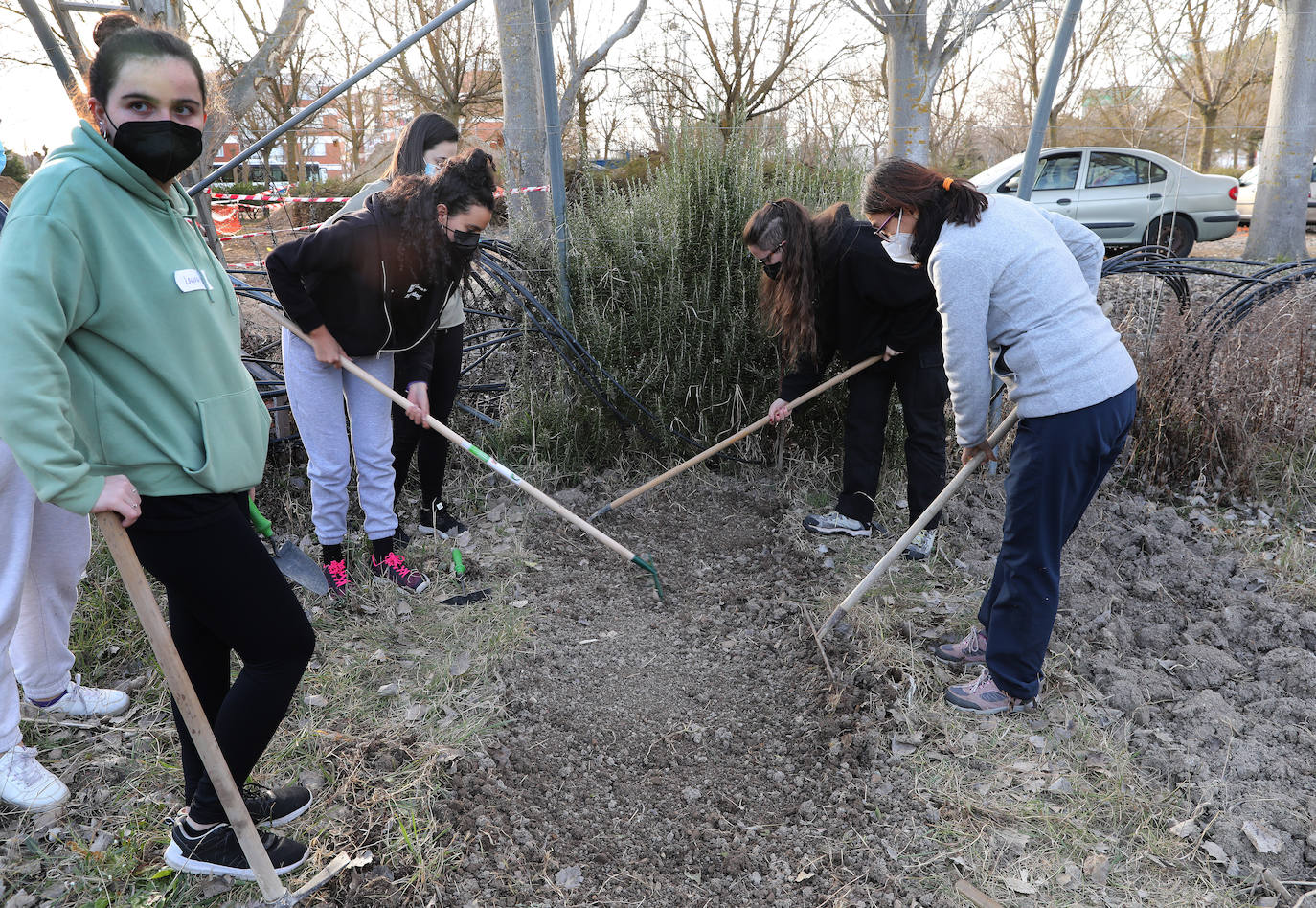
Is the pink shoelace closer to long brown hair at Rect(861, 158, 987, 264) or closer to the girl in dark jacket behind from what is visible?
the girl in dark jacket behind

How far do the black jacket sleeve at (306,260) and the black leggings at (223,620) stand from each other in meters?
1.17

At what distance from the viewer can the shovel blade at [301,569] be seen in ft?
10.7

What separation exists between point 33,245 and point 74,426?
1.10 feet

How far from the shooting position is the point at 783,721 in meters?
2.71

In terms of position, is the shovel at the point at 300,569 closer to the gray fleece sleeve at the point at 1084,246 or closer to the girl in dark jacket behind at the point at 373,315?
the girl in dark jacket behind at the point at 373,315

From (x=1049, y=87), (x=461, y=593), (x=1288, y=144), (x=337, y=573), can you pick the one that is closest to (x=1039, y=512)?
(x=461, y=593)

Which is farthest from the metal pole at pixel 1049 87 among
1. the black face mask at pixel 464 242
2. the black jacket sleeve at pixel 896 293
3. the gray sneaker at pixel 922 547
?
the black face mask at pixel 464 242

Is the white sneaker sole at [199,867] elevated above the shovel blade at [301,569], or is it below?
below

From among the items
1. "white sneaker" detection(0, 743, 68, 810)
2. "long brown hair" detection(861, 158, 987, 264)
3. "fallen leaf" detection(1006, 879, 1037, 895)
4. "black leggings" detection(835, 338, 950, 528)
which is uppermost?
"long brown hair" detection(861, 158, 987, 264)

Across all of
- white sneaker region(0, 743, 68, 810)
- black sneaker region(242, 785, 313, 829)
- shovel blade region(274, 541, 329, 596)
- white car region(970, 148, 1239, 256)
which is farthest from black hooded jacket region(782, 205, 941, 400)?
white car region(970, 148, 1239, 256)

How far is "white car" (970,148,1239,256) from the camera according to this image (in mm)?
9289

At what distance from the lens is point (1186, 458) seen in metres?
4.16

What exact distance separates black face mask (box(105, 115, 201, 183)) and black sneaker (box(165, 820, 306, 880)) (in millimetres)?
1445

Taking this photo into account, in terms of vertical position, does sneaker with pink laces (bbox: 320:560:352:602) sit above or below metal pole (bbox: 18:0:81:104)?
below
